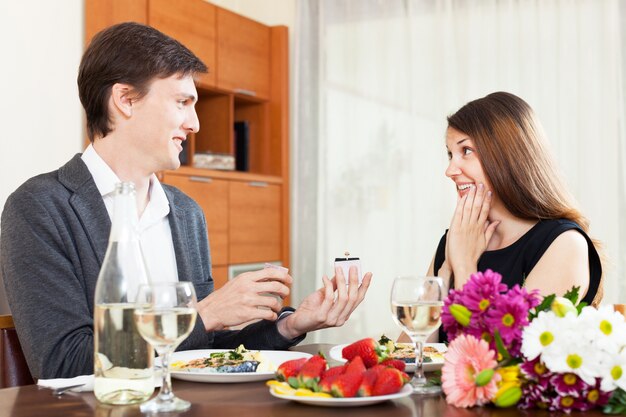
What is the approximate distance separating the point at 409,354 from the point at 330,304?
30 cm

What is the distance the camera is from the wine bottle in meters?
1.22

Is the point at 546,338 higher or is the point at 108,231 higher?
the point at 108,231

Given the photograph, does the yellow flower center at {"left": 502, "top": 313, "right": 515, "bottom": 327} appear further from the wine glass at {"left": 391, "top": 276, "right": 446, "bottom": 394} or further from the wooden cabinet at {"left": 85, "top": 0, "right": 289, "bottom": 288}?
the wooden cabinet at {"left": 85, "top": 0, "right": 289, "bottom": 288}

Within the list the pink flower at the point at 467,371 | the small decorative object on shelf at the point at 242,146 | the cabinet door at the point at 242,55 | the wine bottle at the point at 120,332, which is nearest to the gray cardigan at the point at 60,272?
the wine bottle at the point at 120,332

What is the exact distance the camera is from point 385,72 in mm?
4949

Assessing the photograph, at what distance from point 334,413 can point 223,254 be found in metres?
3.38

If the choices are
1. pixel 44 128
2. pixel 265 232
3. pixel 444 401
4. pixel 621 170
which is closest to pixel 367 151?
pixel 265 232

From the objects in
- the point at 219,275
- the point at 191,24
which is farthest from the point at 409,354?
the point at 191,24

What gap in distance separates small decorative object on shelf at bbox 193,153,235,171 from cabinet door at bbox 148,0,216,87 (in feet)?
1.30

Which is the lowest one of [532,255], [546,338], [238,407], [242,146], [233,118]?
[238,407]

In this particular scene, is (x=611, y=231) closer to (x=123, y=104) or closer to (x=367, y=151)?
(x=367, y=151)

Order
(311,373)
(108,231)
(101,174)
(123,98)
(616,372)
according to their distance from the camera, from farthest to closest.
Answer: (123,98)
(101,174)
(108,231)
(311,373)
(616,372)

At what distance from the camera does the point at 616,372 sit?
1.10 meters

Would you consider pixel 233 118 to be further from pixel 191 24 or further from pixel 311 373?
pixel 311 373
